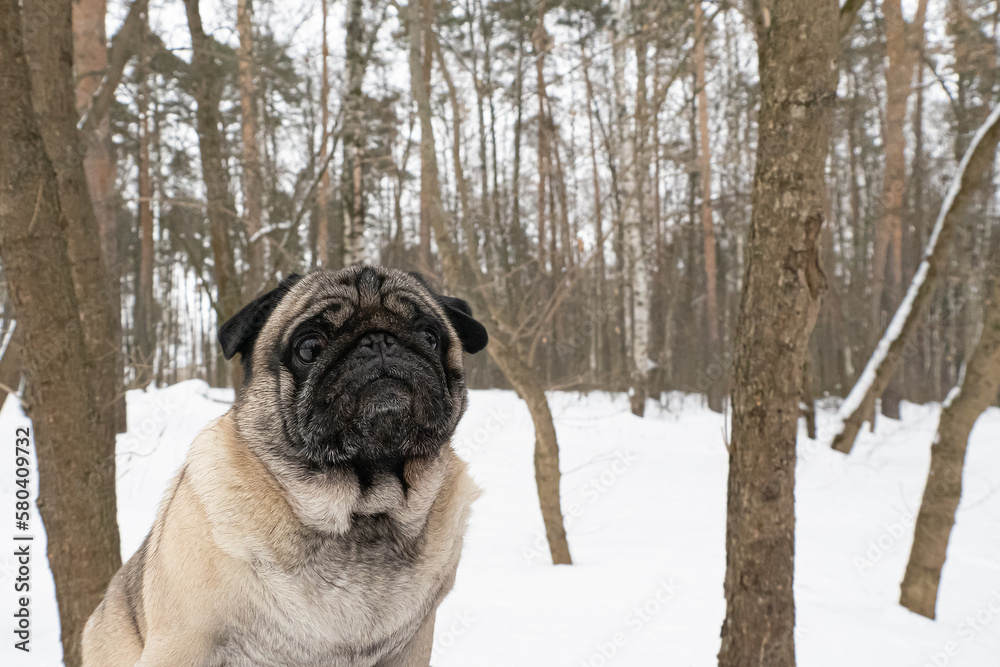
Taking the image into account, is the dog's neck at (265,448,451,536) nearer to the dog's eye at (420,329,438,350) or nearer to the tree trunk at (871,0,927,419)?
the dog's eye at (420,329,438,350)

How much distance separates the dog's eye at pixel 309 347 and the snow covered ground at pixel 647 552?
7.91ft

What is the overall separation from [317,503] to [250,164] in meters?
8.08

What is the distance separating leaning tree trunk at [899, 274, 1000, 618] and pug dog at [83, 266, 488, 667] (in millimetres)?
4965

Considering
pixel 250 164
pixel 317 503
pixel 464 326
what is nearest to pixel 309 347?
pixel 317 503

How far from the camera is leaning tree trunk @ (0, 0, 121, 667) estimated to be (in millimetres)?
3201

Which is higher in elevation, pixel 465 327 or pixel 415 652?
pixel 465 327

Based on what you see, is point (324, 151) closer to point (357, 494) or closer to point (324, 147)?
point (324, 147)

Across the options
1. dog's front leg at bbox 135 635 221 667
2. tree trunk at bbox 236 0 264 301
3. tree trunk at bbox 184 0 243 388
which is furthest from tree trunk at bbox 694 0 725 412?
dog's front leg at bbox 135 635 221 667

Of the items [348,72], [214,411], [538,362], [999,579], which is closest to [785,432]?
[999,579]

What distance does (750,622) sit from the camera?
10.9 feet

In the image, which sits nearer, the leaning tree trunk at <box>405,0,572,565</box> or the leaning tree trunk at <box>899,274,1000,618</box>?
the leaning tree trunk at <box>899,274,1000,618</box>

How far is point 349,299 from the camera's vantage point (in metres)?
2.38

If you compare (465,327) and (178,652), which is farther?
(465,327)

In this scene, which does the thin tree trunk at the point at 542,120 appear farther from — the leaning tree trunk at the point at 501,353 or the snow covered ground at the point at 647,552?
the snow covered ground at the point at 647,552
